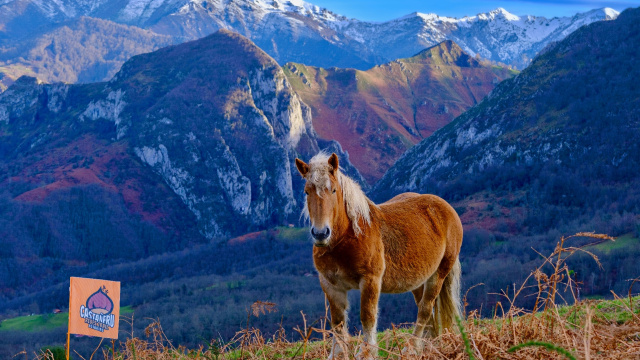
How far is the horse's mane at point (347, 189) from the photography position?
4.60 m

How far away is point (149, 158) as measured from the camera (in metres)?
115

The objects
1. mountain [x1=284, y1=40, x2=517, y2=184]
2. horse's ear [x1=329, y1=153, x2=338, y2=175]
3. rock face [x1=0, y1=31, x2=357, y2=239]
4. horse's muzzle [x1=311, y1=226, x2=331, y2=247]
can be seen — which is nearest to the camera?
horse's muzzle [x1=311, y1=226, x2=331, y2=247]

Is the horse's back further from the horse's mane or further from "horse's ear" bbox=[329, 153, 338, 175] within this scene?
"horse's ear" bbox=[329, 153, 338, 175]

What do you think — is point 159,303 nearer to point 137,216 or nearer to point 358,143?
point 137,216

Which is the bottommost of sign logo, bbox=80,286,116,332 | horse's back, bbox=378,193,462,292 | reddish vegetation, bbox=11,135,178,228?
reddish vegetation, bbox=11,135,178,228

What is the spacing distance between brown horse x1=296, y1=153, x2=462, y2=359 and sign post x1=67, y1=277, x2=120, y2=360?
2.44 metres

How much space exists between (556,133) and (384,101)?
93.2 metres

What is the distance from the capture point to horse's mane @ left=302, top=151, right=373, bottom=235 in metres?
4.60

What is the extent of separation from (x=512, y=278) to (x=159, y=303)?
48463mm

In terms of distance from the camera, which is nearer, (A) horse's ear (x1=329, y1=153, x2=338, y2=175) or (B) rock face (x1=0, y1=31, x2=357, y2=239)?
(A) horse's ear (x1=329, y1=153, x2=338, y2=175)

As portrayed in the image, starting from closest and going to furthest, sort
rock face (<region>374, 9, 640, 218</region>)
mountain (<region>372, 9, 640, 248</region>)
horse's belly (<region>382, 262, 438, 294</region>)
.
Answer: horse's belly (<region>382, 262, 438, 294</region>)
mountain (<region>372, 9, 640, 248</region>)
rock face (<region>374, 9, 640, 218</region>)

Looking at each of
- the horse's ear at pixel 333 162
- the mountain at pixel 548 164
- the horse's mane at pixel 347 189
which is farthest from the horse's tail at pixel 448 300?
the mountain at pixel 548 164

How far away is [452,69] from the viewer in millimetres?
198125

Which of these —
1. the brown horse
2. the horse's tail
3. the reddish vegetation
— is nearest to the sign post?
the brown horse
